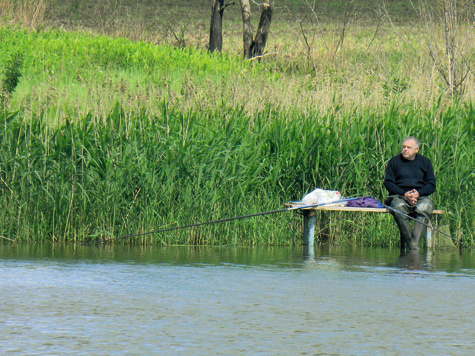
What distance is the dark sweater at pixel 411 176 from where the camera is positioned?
11055mm

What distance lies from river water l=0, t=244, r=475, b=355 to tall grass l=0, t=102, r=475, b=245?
1260mm

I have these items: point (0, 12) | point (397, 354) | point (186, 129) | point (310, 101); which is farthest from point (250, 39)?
point (397, 354)

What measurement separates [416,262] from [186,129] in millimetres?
4260

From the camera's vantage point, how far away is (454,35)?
712 inches

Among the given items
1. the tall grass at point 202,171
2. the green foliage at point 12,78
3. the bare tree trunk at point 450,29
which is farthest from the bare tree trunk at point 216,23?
the tall grass at point 202,171

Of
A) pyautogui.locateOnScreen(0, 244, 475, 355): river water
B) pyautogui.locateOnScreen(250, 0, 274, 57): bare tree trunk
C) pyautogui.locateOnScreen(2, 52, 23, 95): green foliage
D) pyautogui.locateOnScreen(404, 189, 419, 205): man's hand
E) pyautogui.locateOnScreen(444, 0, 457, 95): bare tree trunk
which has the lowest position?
pyautogui.locateOnScreen(0, 244, 475, 355): river water

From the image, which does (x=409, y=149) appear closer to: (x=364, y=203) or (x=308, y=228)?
(x=364, y=203)

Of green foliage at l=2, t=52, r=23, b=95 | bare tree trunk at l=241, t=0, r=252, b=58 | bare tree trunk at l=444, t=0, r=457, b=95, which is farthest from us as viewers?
bare tree trunk at l=241, t=0, r=252, b=58

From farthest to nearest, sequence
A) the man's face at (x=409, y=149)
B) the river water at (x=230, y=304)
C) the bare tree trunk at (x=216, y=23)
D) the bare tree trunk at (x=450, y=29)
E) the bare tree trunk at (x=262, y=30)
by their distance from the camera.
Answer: the bare tree trunk at (x=262, y=30) → the bare tree trunk at (x=216, y=23) → the bare tree trunk at (x=450, y=29) → the man's face at (x=409, y=149) → the river water at (x=230, y=304)

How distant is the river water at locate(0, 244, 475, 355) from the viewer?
5.20m

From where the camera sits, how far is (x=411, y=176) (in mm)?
11086

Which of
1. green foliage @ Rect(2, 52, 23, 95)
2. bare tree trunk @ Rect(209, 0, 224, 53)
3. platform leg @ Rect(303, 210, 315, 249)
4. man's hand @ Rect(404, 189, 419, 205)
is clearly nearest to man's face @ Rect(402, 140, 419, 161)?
man's hand @ Rect(404, 189, 419, 205)

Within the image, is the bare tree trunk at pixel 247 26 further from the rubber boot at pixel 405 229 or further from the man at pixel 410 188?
the rubber boot at pixel 405 229

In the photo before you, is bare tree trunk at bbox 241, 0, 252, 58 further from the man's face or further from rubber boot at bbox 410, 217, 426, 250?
rubber boot at bbox 410, 217, 426, 250
